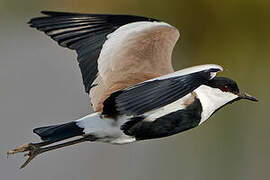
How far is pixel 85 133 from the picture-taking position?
11.4ft

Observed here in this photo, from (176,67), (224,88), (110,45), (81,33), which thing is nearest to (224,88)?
(224,88)

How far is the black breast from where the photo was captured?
11.2 feet

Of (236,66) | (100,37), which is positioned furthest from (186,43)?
(100,37)

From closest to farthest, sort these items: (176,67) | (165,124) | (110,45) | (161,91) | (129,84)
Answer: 1. (161,91)
2. (165,124)
3. (129,84)
4. (110,45)
5. (176,67)

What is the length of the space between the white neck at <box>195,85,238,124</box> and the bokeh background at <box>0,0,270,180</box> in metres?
1.52

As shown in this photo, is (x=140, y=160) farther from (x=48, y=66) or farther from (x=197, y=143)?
(x=48, y=66)

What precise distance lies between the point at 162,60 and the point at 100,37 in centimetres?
31

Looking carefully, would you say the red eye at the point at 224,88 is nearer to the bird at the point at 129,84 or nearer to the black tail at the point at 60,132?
the bird at the point at 129,84

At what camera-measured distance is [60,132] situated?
349cm

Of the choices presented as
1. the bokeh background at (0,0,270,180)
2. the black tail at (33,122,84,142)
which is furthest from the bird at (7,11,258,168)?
the bokeh background at (0,0,270,180)

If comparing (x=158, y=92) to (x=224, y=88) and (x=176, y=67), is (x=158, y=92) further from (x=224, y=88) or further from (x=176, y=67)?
(x=176, y=67)

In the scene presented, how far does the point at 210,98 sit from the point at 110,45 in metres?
0.53

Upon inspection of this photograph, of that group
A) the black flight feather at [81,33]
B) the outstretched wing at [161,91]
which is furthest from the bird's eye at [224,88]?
the black flight feather at [81,33]

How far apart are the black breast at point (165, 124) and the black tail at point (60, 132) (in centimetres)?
20
